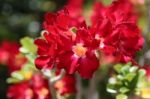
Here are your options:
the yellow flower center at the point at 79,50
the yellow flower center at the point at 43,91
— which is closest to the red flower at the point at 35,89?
the yellow flower center at the point at 43,91

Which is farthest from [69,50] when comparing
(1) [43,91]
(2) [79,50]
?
(1) [43,91]

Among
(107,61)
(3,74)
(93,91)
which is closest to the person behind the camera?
(93,91)

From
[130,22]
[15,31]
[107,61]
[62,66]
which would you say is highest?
[15,31]

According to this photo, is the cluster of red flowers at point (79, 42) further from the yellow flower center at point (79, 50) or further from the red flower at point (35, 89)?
the red flower at point (35, 89)

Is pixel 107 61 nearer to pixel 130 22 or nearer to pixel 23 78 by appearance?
pixel 23 78

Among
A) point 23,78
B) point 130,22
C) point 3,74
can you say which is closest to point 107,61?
point 3,74

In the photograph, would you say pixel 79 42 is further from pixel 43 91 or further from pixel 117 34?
pixel 43 91

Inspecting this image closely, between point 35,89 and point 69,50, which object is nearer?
point 69,50
